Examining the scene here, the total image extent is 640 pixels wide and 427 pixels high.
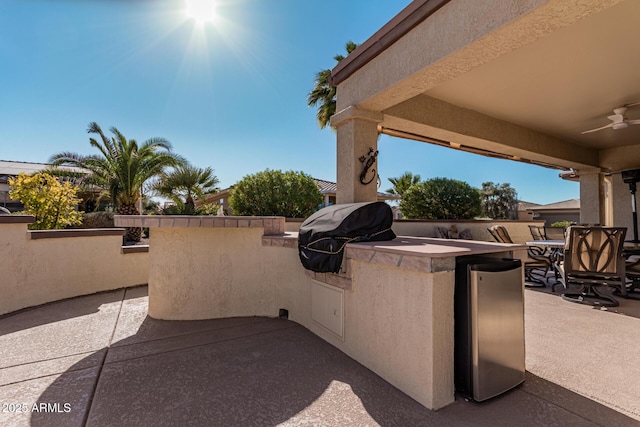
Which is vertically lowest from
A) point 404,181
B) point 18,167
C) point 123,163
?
point 123,163

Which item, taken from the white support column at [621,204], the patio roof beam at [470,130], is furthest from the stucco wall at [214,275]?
the white support column at [621,204]

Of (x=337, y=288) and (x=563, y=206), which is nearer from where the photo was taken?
(x=337, y=288)

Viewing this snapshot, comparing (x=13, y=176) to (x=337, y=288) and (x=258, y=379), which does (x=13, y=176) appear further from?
(x=337, y=288)

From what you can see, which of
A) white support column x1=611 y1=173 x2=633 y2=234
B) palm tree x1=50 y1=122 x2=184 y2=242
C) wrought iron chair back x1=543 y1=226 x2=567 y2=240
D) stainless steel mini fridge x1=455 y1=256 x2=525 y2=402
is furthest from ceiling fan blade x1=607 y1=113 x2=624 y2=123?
palm tree x1=50 y1=122 x2=184 y2=242

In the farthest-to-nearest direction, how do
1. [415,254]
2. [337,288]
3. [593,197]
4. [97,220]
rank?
[97,220] → [593,197] → [337,288] → [415,254]

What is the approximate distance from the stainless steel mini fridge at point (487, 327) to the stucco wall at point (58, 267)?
6.44 meters

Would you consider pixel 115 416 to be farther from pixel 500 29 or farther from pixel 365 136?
pixel 500 29

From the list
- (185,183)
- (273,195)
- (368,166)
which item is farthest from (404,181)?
(368,166)

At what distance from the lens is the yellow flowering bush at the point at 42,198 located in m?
6.29

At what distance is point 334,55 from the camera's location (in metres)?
13.0

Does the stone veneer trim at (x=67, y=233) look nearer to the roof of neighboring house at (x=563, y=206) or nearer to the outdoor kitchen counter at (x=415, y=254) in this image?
the outdoor kitchen counter at (x=415, y=254)

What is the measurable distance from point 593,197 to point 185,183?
51.1 ft

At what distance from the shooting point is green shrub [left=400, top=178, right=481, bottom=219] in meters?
11.7

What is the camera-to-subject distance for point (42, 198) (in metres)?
6.34
